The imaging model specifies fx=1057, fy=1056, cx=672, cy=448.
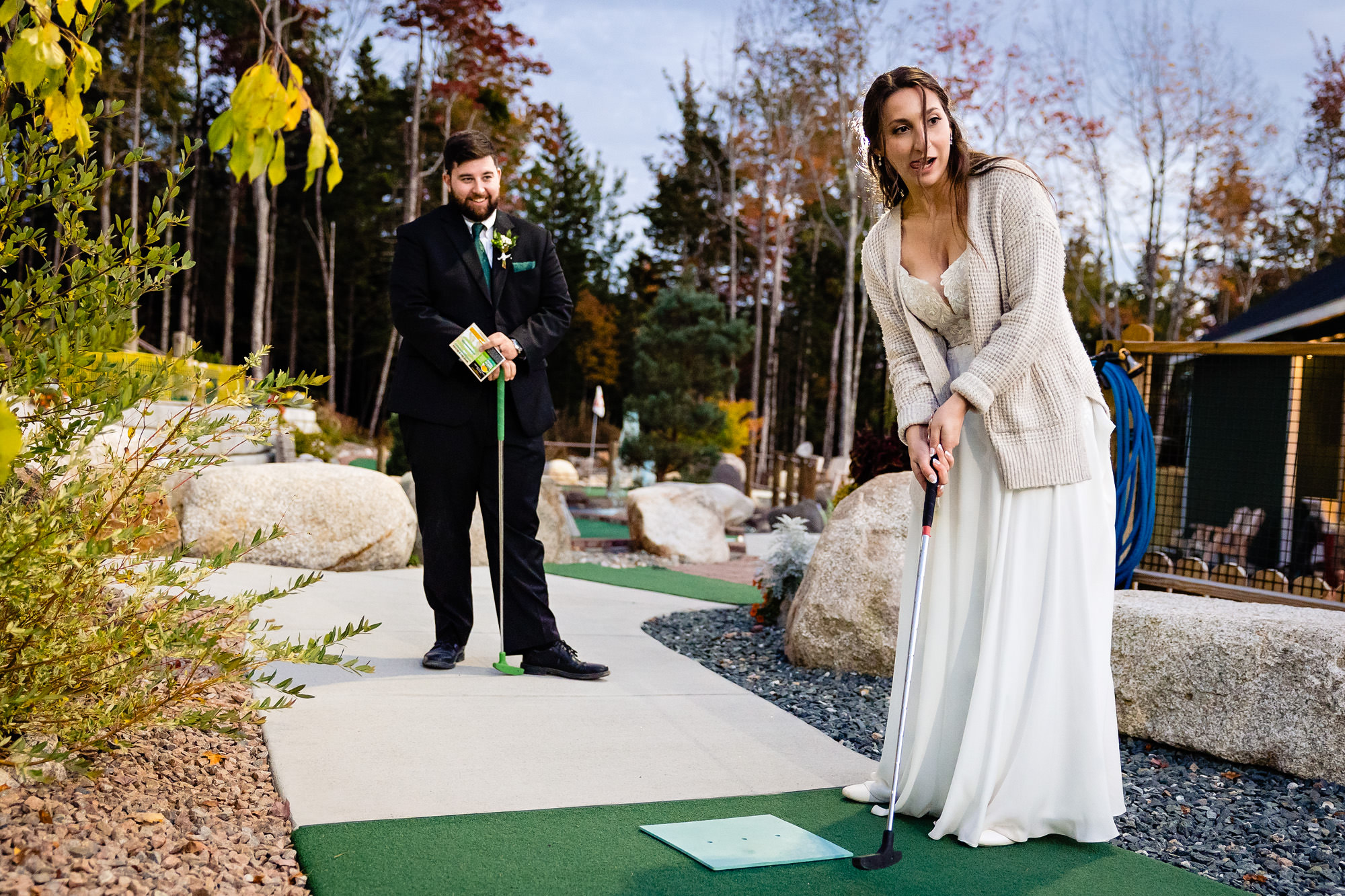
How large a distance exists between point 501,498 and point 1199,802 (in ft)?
8.18

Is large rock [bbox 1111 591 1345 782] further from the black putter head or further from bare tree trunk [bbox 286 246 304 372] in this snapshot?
bare tree trunk [bbox 286 246 304 372]

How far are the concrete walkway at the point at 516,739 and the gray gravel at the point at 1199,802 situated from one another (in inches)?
9.7

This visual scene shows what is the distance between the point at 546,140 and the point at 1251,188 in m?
18.2

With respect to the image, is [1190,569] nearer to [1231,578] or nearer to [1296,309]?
[1231,578]

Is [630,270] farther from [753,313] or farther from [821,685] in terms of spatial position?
[821,685]

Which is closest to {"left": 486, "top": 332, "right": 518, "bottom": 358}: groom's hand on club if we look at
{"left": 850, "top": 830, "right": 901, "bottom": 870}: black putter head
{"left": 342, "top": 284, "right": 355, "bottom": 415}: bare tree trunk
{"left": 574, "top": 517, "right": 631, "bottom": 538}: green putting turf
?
{"left": 850, "top": 830, "right": 901, "bottom": 870}: black putter head

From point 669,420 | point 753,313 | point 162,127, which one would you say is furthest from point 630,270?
point 669,420

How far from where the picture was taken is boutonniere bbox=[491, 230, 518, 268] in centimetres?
402

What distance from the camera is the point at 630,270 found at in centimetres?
3412

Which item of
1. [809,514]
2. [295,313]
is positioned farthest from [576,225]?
[809,514]

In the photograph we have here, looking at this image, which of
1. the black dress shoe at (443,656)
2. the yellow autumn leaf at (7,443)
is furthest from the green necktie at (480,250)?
the yellow autumn leaf at (7,443)

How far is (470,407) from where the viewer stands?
399 centimetres

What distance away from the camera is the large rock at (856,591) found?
443cm

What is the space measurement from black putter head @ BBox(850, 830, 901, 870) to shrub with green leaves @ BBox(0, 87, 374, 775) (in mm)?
1211
